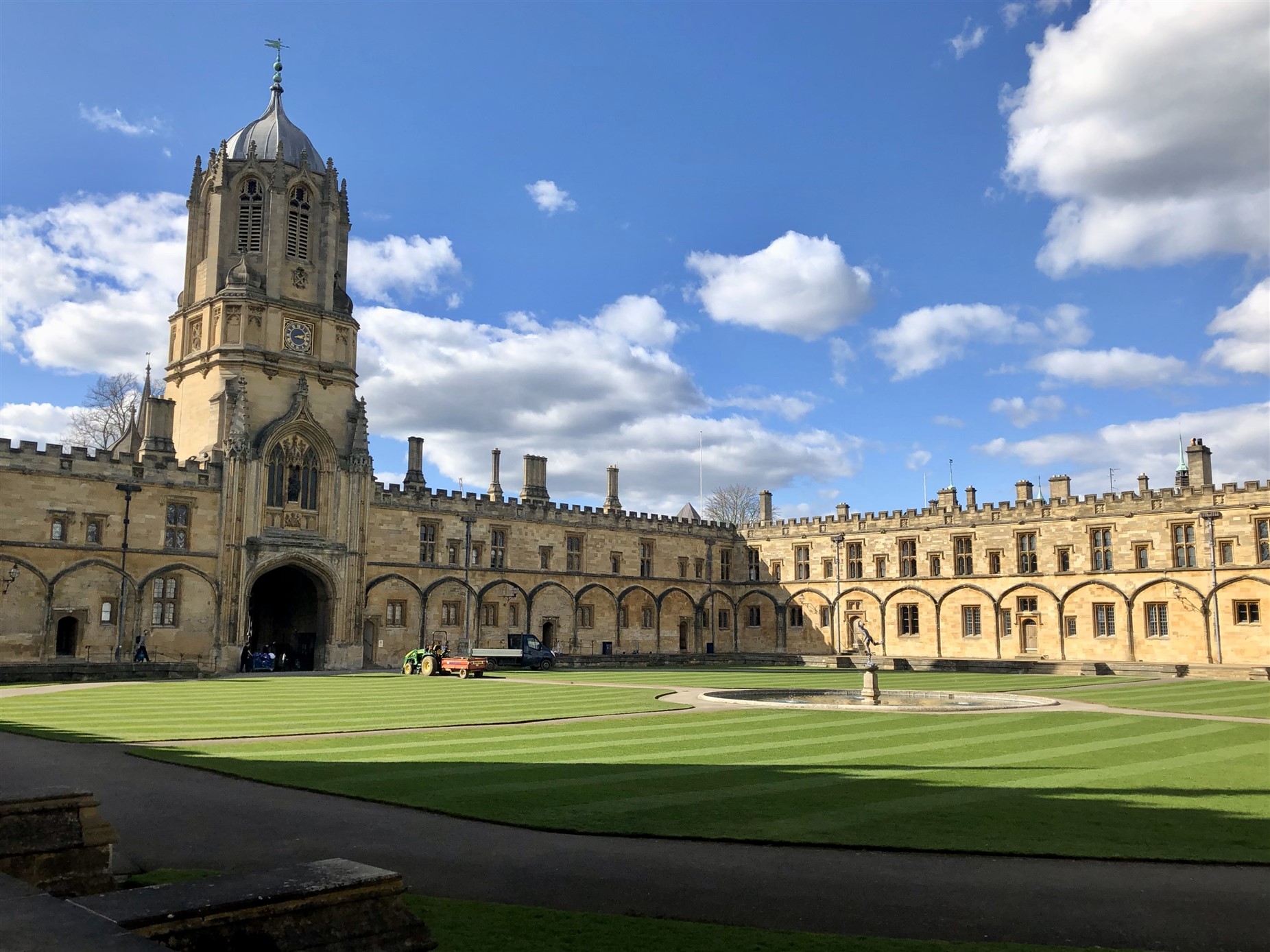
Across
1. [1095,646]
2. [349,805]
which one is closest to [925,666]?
[1095,646]

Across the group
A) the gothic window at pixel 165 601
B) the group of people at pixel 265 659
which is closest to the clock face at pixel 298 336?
the gothic window at pixel 165 601

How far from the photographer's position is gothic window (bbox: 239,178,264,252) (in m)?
47.9

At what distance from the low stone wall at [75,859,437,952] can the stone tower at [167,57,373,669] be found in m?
40.3

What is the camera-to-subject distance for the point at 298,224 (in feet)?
161

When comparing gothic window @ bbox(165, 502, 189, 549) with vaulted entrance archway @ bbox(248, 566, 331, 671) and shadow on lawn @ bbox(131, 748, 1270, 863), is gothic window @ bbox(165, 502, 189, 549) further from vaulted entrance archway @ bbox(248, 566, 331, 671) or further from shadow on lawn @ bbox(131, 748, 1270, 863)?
shadow on lawn @ bbox(131, 748, 1270, 863)

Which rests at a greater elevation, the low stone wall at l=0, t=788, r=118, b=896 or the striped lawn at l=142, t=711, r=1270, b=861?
the low stone wall at l=0, t=788, r=118, b=896

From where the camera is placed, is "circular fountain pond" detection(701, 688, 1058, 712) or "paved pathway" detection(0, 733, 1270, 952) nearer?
"paved pathway" detection(0, 733, 1270, 952)

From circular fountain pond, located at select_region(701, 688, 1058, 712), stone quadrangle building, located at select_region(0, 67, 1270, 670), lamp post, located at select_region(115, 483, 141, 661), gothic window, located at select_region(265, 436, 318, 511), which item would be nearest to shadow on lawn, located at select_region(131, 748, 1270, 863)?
Answer: circular fountain pond, located at select_region(701, 688, 1058, 712)

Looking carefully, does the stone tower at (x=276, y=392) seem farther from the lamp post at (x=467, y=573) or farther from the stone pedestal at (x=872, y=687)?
the stone pedestal at (x=872, y=687)

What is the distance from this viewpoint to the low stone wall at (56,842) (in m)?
5.82

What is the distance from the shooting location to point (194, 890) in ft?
14.9

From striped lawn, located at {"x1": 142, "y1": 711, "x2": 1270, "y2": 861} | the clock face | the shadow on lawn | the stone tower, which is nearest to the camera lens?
the shadow on lawn

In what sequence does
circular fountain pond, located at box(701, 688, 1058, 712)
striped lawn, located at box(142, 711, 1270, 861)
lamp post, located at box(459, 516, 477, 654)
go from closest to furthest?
1. striped lawn, located at box(142, 711, 1270, 861)
2. circular fountain pond, located at box(701, 688, 1058, 712)
3. lamp post, located at box(459, 516, 477, 654)

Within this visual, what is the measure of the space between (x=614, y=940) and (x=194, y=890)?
8.32 ft
